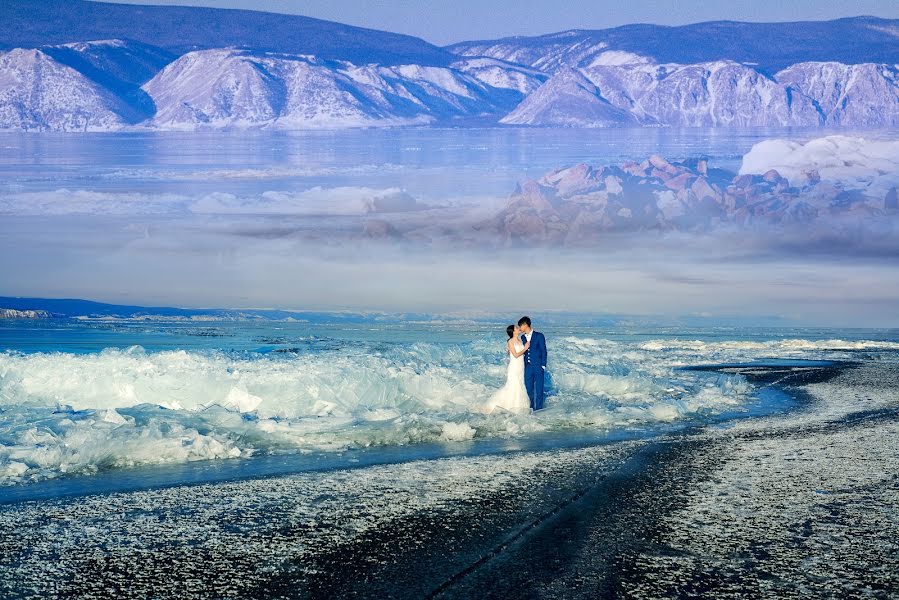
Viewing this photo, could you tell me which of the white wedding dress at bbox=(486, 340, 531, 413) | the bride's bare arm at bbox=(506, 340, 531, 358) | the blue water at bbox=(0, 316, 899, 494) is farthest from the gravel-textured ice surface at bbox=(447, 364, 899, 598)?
the bride's bare arm at bbox=(506, 340, 531, 358)

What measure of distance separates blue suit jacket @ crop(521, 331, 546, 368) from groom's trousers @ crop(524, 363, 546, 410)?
0.26 feet

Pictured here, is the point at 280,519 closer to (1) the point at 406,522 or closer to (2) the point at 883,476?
(1) the point at 406,522

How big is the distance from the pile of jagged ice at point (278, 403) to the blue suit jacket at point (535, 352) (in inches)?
37.9

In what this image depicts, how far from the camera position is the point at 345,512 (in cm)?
870

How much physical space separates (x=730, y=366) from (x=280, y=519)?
983 inches

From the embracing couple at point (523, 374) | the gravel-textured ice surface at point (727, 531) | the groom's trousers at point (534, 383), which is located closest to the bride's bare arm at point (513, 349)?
the embracing couple at point (523, 374)

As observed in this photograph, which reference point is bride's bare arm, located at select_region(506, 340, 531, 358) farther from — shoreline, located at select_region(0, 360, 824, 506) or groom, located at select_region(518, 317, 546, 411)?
shoreline, located at select_region(0, 360, 824, 506)

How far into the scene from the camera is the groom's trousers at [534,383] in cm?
1745

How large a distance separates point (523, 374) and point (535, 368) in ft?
1.21

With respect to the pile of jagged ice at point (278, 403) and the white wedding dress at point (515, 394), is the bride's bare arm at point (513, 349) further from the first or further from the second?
the pile of jagged ice at point (278, 403)

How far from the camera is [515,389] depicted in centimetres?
1719

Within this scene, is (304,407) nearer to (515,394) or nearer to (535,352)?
(515,394)

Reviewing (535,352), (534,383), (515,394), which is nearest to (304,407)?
(515,394)

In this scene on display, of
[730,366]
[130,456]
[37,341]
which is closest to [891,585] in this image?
[130,456]
